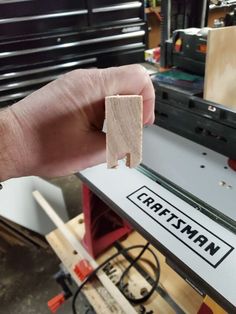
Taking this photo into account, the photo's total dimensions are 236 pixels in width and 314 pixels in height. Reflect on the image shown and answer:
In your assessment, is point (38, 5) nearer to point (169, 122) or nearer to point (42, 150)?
point (169, 122)

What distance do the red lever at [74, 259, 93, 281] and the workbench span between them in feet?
1.46

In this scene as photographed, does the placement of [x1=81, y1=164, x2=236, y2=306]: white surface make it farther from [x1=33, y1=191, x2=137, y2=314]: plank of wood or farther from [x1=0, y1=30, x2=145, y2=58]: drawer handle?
[x1=0, y1=30, x2=145, y2=58]: drawer handle

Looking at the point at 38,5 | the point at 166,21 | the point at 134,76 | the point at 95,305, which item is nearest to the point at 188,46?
the point at 166,21

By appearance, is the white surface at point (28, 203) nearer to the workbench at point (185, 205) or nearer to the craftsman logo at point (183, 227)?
the workbench at point (185, 205)

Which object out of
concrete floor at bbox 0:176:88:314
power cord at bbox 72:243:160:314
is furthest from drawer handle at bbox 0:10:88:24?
concrete floor at bbox 0:176:88:314

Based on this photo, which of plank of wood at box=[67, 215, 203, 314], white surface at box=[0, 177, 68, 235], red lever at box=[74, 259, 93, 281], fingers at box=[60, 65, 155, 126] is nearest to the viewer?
fingers at box=[60, 65, 155, 126]

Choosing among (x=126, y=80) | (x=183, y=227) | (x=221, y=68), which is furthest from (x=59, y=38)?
(x=183, y=227)

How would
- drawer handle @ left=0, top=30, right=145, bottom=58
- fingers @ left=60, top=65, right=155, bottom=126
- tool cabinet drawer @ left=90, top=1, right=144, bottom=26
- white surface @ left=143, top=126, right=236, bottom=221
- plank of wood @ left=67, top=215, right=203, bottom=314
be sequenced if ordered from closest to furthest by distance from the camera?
fingers @ left=60, top=65, right=155, bottom=126 → white surface @ left=143, top=126, right=236, bottom=221 → plank of wood @ left=67, top=215, right=203, bottom=314 → drawer handle @ left=0, top=30, right=145, bottom=58 → tool cabinet drawer @ left=90, top=1, right=144, bottom=26

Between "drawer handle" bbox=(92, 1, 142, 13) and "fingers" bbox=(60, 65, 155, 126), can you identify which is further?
"drawer handle" bbox=(92, 1, 142, 13)

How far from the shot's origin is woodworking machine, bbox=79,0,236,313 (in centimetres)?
52

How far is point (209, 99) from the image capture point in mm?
719

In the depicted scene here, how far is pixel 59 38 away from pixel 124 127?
93 centimetres

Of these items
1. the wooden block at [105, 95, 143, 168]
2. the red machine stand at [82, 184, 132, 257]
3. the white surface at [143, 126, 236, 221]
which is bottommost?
the red machine stand at [82, 184, 132, 257]

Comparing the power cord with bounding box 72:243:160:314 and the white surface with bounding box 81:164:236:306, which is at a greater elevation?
the white surface with bounding box 81:164:236:306
